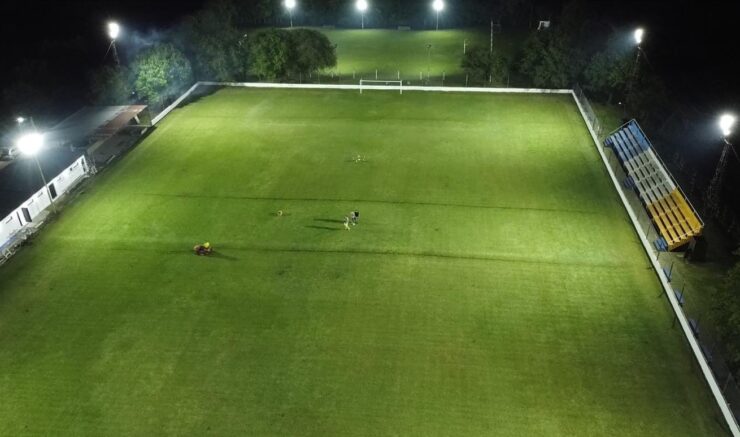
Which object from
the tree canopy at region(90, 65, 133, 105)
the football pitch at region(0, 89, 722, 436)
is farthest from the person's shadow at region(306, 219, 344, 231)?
the tree canopy at region(90, 65, 133, 105)

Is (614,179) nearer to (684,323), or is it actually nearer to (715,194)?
(715,194)

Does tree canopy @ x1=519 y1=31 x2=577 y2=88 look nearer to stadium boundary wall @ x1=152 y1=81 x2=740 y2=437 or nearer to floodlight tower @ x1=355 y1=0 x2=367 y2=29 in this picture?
stadium boundary wall @ x1=152 y1=81 x2=740 y2=437

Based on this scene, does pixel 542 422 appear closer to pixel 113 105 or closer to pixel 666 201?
pixel 666 201

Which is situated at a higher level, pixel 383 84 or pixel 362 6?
pixel 362 6

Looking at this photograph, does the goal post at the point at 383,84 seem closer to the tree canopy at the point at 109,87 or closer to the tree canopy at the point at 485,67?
the tree canopy at the point at 485,67

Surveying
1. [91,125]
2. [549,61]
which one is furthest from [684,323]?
[91,125]
